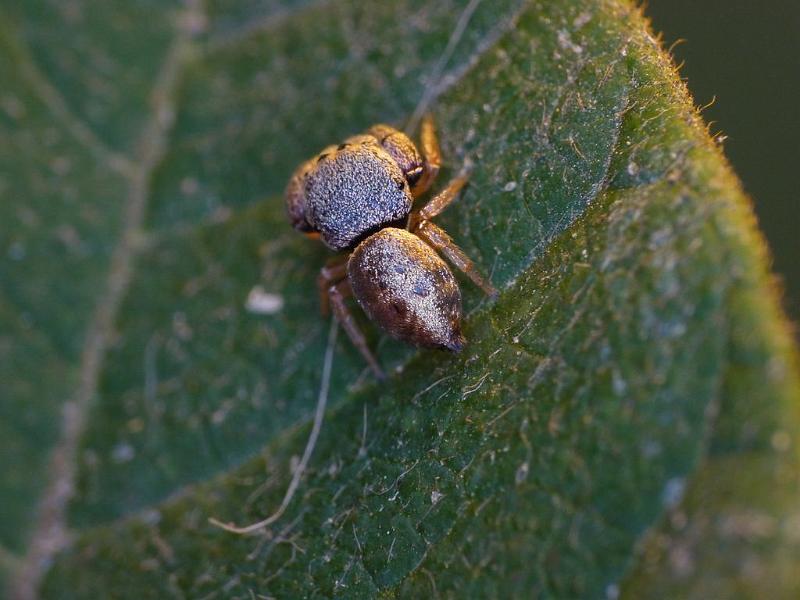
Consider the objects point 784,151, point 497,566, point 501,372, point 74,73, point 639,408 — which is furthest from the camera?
point 784,151

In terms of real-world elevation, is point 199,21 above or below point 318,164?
above

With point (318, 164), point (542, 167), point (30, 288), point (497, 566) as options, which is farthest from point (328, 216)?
point (497, 566)

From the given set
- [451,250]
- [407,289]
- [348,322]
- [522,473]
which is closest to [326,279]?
[348,322]

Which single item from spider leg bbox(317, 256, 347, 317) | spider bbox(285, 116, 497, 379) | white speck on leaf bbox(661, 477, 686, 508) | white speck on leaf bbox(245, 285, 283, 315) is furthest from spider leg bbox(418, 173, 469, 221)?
white speck on leaf bbox(661, 477, 686, 508)

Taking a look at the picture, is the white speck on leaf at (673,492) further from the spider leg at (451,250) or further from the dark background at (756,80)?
the dark background at (756,80)

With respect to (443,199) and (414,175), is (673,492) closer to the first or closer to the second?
(443,199)

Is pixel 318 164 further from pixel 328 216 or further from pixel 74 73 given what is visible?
pixel 74 73

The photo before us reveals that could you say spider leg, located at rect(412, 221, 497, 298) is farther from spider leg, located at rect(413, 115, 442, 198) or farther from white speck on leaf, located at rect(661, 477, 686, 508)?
white speck on leaf, located at rect(661, 477, 686, 508)
